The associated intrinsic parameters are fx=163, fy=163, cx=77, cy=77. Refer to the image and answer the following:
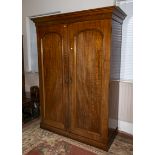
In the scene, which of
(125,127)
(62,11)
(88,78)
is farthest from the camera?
(62,11)

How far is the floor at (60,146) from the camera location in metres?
2.22

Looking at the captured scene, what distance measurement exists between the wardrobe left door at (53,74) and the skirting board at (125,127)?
3.04 ft

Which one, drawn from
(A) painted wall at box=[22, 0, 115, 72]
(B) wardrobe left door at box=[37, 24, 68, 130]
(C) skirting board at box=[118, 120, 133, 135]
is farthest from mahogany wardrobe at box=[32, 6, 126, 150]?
(A) painted wall at box=[22, 0, 115, 72]

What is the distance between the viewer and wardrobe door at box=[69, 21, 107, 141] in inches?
82.7

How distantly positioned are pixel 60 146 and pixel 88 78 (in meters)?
1.07

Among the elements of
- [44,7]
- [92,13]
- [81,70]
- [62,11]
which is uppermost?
[44,7]

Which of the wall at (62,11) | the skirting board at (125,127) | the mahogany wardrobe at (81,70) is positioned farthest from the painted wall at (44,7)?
the skirting board at (125,127)

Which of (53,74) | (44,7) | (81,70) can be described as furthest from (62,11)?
(81,70)

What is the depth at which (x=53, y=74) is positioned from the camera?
2.55 m

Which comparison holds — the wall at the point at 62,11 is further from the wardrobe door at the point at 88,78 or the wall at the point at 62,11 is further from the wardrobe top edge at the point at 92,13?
the wardrobe door at the point at 88,78

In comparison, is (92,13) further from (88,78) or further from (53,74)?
(53,74)

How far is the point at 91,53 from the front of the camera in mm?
2145
